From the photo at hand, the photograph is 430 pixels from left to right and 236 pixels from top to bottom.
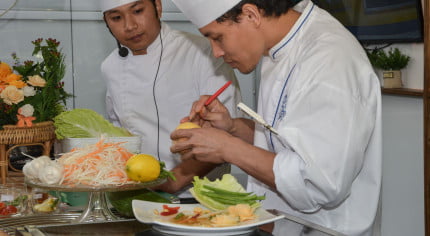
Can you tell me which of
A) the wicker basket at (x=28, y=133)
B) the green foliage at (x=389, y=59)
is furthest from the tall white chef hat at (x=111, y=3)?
the green foliage at (x=389, y=59)

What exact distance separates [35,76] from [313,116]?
1268mm

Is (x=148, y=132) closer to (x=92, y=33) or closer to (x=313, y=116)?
(x=313, y=116)

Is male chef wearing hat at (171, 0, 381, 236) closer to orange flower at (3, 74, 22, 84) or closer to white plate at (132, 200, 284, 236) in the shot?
white plate at (132, 200, 284, 236)

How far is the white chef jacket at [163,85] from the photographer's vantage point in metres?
3.01

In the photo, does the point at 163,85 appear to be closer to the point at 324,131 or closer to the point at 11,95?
the point at 11,95

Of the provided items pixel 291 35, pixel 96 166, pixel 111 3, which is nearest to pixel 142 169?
pixel 96 166

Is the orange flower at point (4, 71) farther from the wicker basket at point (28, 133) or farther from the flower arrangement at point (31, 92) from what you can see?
the wicker basket at point (28, 133)

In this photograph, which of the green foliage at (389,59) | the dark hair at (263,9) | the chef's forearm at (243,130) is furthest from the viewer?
the green foliage at (389,59)

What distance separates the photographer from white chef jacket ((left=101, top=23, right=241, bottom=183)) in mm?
3010

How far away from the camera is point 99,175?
6.22 ft

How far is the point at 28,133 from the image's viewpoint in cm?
257

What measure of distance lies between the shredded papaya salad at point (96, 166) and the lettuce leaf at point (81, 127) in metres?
0.40

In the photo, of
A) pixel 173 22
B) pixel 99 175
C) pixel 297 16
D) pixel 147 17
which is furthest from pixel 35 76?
pixel 173 22

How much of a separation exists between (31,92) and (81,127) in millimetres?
294
